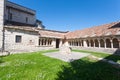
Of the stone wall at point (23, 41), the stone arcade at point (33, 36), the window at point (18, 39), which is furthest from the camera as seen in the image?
the window at point (18, 39)

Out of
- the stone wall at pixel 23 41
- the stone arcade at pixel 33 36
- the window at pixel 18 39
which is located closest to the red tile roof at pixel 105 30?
the stone arcade at pixel 33 36

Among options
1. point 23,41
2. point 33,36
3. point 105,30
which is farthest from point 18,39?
point 105,30

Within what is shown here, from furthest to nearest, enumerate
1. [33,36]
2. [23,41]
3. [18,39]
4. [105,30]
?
[33,36] → [105,30] → [23,41] → [18,39]

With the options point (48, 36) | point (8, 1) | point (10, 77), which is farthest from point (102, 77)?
point (8, 1)

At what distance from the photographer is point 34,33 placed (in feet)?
69.8

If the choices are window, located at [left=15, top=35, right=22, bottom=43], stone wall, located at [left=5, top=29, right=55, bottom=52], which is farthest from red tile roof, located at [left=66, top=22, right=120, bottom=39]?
window, located at [left=15, top=35, right=22, bottom=43]

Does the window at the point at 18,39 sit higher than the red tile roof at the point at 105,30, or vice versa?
the red tile roof at the point at 105,30

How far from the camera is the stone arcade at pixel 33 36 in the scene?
17.3 meters

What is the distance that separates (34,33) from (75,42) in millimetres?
10197

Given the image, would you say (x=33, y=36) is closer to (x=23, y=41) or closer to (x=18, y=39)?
(x=23, y=41)

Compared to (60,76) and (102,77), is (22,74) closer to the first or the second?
(60,76)

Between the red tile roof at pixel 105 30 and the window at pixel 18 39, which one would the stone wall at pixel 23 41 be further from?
the red tile roof at pixel 105 30

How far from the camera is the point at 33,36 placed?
69.1 ft

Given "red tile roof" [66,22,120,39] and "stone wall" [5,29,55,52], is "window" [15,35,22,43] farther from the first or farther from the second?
"red tile roof" [66,22,120,39]
